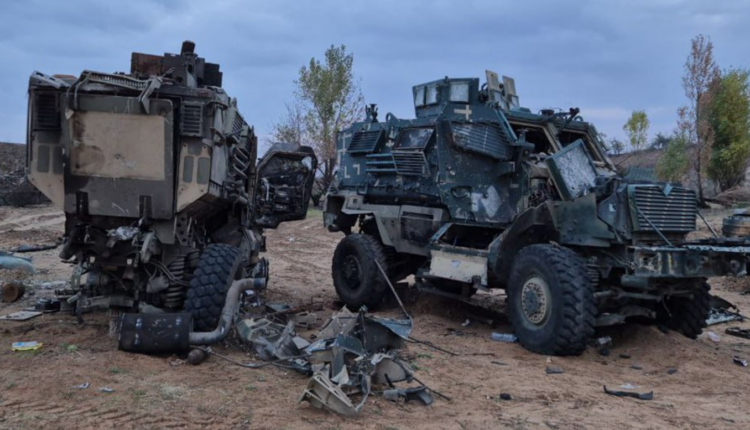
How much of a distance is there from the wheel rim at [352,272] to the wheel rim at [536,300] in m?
2.93

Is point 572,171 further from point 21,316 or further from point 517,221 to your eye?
point 21,316

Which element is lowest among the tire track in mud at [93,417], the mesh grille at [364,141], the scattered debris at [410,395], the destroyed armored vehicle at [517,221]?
the tire track in mud at [93,417]

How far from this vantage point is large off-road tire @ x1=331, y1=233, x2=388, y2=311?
8.91 m

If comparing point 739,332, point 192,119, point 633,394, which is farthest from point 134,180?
point 739,332

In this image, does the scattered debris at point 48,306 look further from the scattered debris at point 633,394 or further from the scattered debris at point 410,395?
the scattered debris at point 633,394

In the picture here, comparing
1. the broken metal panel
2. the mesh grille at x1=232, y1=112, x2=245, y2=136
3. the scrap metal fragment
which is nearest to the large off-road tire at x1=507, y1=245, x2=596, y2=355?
the broken metal panel

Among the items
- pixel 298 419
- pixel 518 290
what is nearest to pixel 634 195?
pixel 518 290

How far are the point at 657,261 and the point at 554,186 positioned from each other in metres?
1.69

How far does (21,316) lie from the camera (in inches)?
277

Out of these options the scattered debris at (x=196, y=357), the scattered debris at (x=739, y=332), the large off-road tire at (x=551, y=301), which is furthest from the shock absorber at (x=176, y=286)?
the scattered debris at (x=739, y=332)

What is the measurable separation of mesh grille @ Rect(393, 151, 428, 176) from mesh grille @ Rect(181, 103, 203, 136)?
3.12 m

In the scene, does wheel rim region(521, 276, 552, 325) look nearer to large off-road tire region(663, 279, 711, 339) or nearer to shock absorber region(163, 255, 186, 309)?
large off-road tire region(663, 279, 711, 339)

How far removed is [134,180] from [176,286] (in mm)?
1120

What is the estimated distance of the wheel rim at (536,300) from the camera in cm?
652
